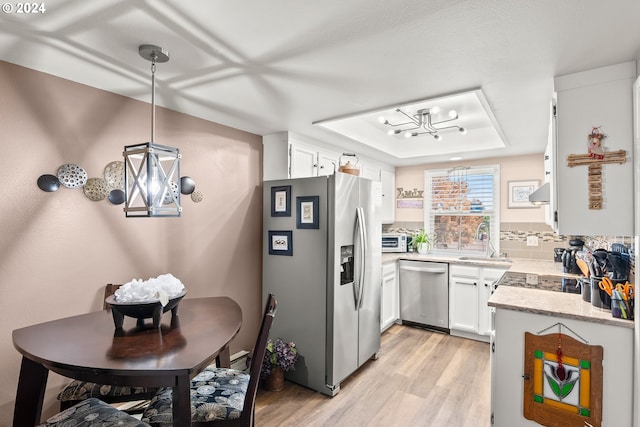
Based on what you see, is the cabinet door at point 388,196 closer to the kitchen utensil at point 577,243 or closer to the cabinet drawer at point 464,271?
the cabinet drawer at point 464,271

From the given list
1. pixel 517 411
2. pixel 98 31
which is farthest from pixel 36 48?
pixel 517 411

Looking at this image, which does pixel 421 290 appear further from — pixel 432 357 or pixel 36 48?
pixel 36 48

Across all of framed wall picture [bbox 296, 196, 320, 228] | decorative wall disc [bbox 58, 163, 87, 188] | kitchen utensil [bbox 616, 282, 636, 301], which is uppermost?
decorative wall disc [bbox 58, 163, 87, 188]

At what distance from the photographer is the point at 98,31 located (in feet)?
4.93

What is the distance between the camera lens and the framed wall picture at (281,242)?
3006 millimetres

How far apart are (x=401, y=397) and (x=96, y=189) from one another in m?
2.75

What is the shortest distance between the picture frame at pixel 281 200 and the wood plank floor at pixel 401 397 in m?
1.54

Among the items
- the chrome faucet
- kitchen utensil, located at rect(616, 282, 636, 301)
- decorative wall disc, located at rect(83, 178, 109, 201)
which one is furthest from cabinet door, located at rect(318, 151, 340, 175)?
kitchen utensil, located at rect(616, 282, 636, 301)

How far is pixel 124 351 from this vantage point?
4.22 ft

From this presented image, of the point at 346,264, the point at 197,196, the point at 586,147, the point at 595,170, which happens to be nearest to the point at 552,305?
the point at 595,170

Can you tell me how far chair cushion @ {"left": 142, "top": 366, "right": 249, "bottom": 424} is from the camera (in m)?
1.47

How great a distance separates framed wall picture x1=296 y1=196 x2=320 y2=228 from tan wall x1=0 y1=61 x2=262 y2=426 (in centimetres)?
65

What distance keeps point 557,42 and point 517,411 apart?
2058mm

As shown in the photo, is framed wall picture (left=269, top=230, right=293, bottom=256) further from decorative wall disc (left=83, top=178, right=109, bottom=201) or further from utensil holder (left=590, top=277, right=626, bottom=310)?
utensil holder (left=590, top=277, right=626, bottom=310)
